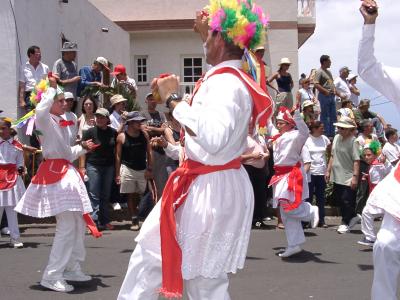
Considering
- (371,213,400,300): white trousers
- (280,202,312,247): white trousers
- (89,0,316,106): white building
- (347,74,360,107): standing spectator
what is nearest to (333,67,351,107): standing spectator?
(347,74,360,107): standing spectator

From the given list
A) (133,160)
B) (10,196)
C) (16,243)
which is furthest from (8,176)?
(133,160)

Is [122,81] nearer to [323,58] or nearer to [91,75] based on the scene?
[91,75]

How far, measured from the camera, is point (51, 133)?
6645mm

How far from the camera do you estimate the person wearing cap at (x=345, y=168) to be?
1099 cm

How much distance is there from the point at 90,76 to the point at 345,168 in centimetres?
522

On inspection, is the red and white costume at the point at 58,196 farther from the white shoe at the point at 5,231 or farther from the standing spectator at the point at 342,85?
the standing spectator at the point at 342,85

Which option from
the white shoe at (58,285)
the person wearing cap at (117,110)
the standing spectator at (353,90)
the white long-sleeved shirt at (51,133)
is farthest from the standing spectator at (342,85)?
the white shoe at (58,285)

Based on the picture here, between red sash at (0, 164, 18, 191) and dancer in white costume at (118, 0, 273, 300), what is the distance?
5.89 meters

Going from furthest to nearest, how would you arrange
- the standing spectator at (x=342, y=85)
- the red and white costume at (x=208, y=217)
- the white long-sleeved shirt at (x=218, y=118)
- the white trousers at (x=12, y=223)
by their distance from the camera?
1. the standing spectator at (x=342, y=85)
2. the white trousers at (x=12, y=223)
3. the red and white costume at (x=208, y=217)
4. the white long-sleeved shirt at (x=218, y=118)

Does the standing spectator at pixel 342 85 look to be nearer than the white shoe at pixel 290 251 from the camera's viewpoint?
No

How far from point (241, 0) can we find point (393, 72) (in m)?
1.48

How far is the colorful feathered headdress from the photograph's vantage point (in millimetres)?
3941

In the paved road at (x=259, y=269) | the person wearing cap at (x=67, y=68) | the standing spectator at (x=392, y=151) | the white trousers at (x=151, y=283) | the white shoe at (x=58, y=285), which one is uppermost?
the person wearing cap at (x=67, y=68)

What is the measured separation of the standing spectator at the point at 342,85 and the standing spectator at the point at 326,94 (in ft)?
1.27
